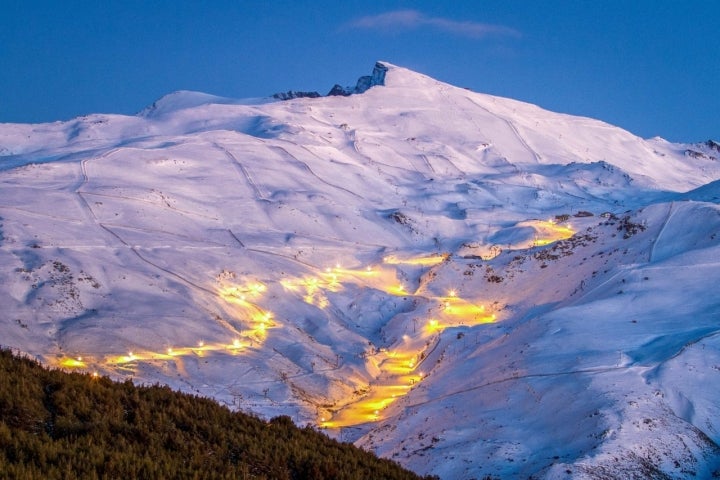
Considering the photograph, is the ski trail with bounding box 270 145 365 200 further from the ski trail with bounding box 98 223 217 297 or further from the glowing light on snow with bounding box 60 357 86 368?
the glowing light on snow with bounding box 60 357 86 368

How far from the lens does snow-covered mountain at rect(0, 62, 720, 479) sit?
12375mm

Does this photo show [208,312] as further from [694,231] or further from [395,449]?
[694,231]

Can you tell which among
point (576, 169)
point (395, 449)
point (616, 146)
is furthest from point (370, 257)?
Result: point (616, 146)

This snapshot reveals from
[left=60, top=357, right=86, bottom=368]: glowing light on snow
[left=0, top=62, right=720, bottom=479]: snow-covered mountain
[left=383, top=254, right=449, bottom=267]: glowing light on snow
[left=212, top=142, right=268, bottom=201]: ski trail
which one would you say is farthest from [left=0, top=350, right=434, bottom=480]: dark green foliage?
[left=212, top=142, right=268, bottom=201]: ski trail

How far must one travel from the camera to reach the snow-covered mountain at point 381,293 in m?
12.4

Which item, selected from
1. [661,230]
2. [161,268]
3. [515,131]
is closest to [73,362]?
[161,268]

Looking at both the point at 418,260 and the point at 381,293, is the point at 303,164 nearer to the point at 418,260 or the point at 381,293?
the point at 418,260

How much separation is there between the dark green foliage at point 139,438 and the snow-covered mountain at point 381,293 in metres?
3.69

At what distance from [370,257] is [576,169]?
94.7ft

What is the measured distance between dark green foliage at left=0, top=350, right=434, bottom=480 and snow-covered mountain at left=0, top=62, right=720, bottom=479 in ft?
12.1

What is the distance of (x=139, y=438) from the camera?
764cm

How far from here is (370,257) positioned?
32688 mm

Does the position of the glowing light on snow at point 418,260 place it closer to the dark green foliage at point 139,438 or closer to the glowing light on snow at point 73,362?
the glowing light on snow at point 73,362

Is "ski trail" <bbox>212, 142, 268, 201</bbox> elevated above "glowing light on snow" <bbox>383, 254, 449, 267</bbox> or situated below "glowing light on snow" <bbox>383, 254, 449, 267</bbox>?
above
